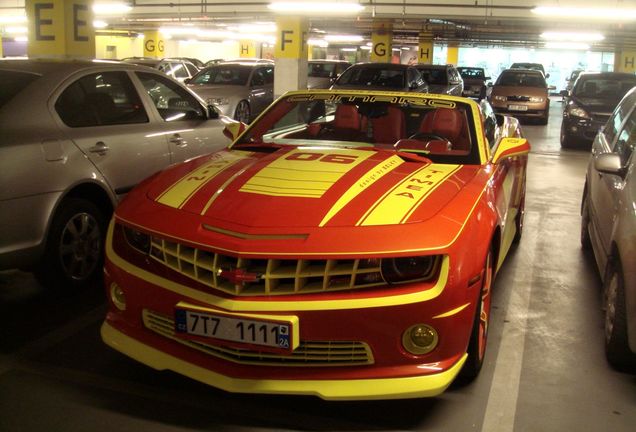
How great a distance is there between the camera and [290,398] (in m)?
3.00

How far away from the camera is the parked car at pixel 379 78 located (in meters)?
12.8

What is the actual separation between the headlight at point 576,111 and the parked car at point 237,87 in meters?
6.49

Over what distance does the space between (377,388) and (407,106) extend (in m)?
2.24

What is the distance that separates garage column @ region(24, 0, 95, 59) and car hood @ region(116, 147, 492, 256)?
7318mm

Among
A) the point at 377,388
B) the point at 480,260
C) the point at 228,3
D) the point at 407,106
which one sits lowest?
the point at 377,388

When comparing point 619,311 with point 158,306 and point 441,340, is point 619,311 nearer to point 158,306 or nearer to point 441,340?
point 441,340

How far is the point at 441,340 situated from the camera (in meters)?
2.67

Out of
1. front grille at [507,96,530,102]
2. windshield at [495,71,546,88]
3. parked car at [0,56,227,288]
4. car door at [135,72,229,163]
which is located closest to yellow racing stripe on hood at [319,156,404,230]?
parked car at [0,56,227,288]

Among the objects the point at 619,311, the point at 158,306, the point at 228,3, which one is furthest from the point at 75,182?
the point at 228,3

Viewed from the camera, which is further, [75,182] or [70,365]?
[75,182]

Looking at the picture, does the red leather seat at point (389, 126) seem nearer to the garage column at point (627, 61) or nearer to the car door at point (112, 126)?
the car door at point (112, 126)

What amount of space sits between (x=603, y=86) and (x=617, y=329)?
11.3 meters

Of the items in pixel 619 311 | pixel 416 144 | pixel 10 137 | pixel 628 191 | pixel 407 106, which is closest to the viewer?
pixel 619 311

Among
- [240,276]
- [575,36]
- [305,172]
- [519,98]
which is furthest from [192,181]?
[575,36]
